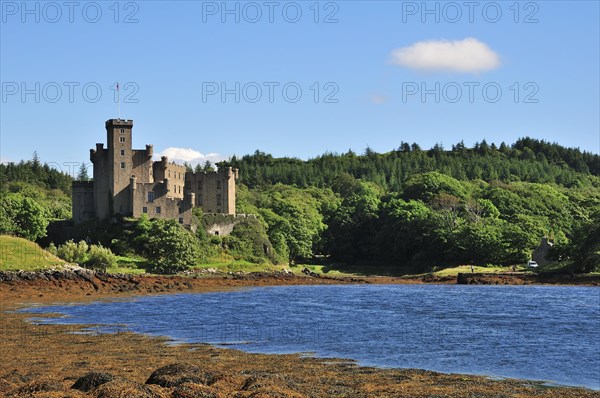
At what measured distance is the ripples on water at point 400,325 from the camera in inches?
1320

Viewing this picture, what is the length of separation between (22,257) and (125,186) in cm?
2983

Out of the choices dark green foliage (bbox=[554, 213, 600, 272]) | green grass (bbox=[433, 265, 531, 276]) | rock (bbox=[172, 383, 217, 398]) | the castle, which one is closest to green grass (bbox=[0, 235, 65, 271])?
the castle

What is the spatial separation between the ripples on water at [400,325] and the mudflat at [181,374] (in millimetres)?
2561

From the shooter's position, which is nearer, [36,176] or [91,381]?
[91,381]

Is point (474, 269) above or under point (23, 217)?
under

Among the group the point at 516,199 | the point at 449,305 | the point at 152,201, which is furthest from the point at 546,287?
the point at 516,199

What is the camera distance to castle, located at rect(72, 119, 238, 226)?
108875 mm

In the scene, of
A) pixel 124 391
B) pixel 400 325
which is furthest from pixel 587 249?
pixel 124 391

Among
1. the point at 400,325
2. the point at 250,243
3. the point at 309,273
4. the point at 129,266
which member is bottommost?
the point at 400,325

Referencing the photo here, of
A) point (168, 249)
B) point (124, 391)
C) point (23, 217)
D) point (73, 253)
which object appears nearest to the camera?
point (124, 391)

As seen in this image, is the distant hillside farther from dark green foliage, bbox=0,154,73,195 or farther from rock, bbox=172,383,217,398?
rock, bbox=172,383,217,398

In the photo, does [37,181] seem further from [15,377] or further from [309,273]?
[15,377]

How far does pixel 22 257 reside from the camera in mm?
81000

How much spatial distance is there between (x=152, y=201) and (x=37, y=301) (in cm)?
4799
